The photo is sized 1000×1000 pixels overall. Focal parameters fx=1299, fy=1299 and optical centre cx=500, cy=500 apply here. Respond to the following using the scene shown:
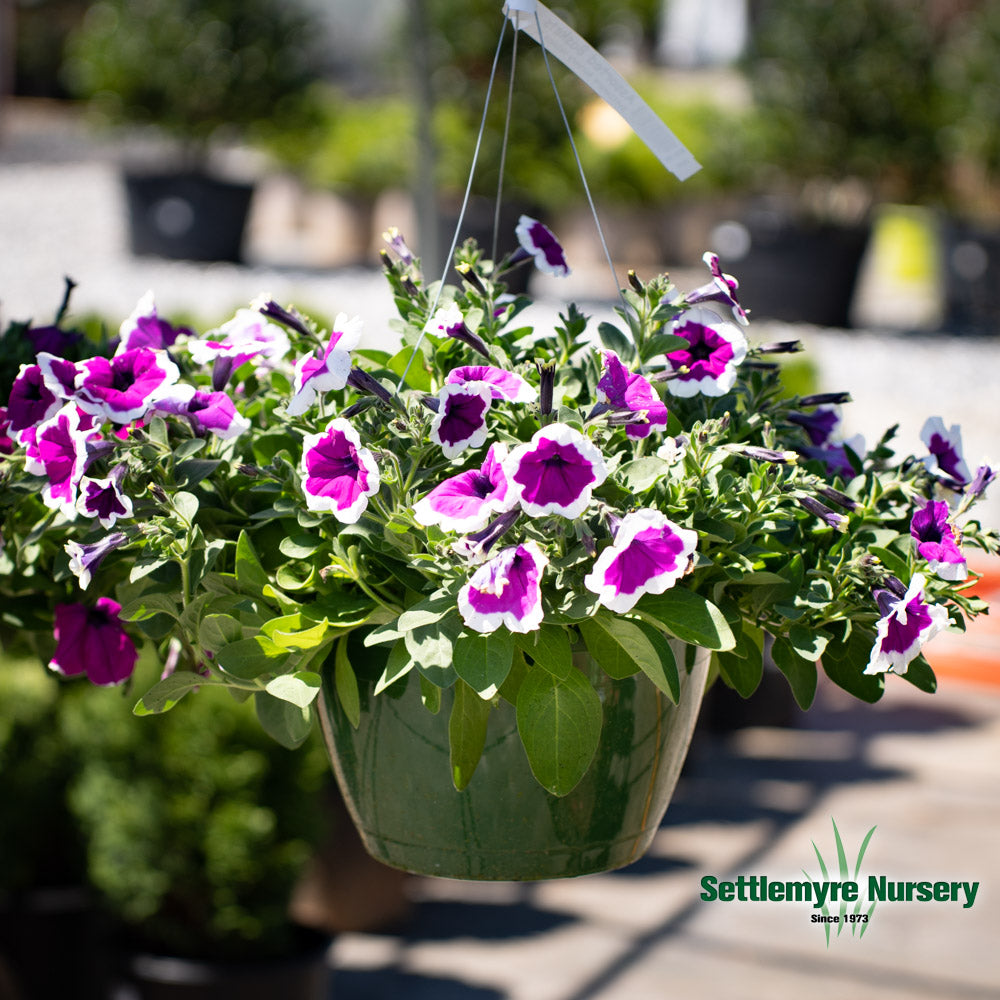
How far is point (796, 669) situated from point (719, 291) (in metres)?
0.29

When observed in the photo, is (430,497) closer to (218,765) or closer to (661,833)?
(218,765)

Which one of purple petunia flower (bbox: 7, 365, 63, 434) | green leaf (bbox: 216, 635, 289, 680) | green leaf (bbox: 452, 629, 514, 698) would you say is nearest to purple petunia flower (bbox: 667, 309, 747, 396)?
green leaf (bbox: 452, 629, 514, 698)

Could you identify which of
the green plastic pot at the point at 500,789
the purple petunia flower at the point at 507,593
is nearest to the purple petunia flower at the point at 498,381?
the purple petunia flower at the point at 507,593

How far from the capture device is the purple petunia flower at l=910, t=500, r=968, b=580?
0.92 m

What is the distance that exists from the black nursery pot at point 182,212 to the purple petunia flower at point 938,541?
6.31 m

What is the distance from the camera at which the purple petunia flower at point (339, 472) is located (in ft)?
2.82

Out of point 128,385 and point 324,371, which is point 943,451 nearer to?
point 324,371

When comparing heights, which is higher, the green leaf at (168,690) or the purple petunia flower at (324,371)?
the purple petunia flower at (324,371)

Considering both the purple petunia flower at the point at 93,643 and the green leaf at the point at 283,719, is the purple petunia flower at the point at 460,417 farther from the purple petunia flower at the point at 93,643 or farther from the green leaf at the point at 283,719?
the purple petunia flower at the point at 93,643

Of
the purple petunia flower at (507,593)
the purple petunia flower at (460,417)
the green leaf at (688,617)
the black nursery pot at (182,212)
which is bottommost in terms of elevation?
the green leaf at (688,617)

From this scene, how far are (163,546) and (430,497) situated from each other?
23 cm

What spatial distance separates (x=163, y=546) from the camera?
944 mm

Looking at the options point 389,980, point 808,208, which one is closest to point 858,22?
point 808,208

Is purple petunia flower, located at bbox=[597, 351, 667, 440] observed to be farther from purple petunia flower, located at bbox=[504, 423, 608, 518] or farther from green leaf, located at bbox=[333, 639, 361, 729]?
green leaf, located at bbox=[333, 639, 361, 729]
